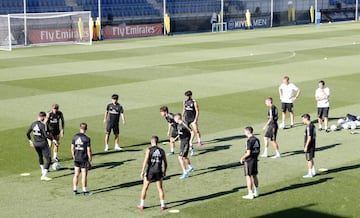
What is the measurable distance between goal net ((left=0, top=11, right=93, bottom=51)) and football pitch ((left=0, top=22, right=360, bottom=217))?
8.50 feet

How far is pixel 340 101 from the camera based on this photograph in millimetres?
29031

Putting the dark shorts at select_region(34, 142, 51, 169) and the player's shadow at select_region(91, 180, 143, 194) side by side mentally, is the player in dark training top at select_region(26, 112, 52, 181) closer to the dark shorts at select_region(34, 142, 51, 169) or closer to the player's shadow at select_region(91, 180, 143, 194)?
the dark shorts at select_region(34, 142, 51, 169)

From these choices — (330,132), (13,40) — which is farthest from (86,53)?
(330,132)

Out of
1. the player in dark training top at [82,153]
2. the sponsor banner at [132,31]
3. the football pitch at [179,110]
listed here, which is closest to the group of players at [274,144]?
the football pitch at [179,110]

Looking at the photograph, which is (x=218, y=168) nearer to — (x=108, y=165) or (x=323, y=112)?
(x=108, y=165)

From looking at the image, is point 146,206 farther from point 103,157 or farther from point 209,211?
point 103,157

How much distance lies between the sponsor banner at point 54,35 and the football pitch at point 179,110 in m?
2.83

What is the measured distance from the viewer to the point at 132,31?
66125mm

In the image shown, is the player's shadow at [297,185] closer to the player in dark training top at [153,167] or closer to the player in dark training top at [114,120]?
the player in dark training top at [153,167]

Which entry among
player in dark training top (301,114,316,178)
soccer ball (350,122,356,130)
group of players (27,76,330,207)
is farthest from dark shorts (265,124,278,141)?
soccer ball (350,122,356,130)

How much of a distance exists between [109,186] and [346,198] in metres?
5.70

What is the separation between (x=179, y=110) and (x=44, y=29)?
107 ft

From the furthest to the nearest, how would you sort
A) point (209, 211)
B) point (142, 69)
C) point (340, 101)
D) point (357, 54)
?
point (357, 54) < point (142, 69) < point (340, 101) < point (209, 211)

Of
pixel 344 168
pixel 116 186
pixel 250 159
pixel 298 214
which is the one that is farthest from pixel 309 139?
pixel 116 186
